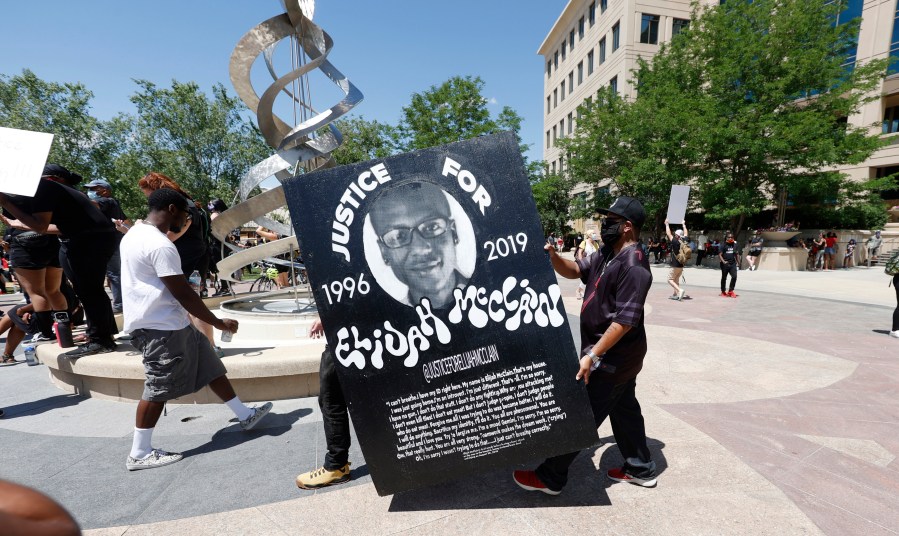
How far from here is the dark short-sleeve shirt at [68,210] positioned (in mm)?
3807

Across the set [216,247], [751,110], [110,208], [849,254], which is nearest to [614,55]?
[751,110]

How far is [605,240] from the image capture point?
2.72 meters

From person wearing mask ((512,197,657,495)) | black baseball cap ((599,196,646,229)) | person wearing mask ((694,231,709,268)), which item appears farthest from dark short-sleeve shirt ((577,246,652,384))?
person wearing mask ((694,231,709,268))

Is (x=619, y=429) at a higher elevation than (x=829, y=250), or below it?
higher

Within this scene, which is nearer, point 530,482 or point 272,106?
point 530,482

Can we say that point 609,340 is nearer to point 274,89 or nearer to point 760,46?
point 274,89

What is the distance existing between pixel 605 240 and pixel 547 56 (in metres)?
58.4

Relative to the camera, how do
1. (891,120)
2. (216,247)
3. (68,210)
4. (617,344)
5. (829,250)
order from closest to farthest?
(617,344) < (68,210) < (216,247) < (829,250) < (891,120)

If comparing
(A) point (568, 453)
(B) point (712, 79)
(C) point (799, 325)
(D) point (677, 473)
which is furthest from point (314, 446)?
(B) point (712, 79)

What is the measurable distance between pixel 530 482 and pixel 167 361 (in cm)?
271

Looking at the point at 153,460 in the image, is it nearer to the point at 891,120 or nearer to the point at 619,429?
the point at 619,429

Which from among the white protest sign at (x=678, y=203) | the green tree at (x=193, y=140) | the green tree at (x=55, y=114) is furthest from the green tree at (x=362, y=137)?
the white protest sign at (x=678, y=203)

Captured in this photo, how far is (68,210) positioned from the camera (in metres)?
3.99

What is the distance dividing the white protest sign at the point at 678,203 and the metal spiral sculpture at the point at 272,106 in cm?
871
